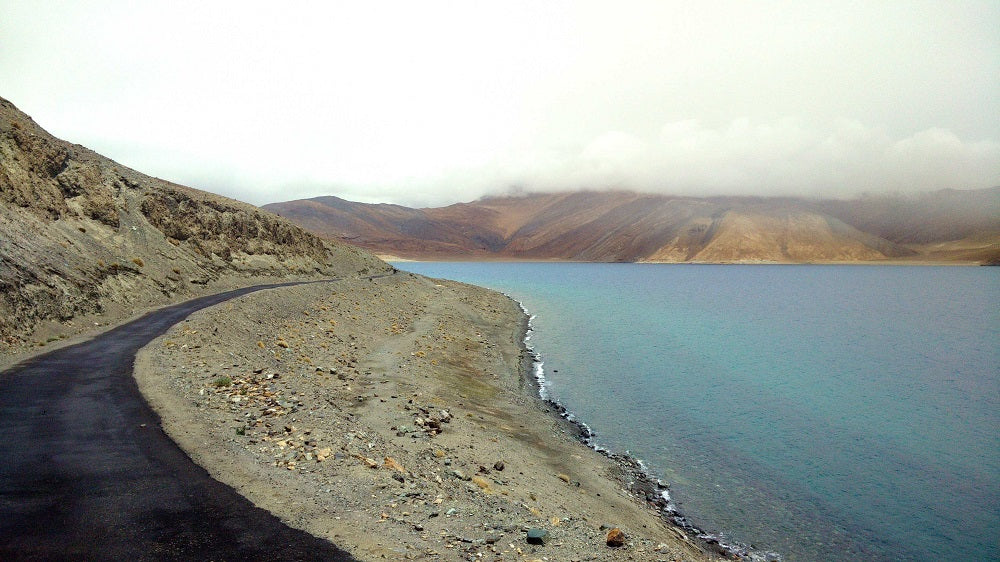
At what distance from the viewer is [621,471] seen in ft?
54.1

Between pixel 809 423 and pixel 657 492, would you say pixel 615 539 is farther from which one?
pixel 809 423

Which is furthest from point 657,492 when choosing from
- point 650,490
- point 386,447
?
point 386,447

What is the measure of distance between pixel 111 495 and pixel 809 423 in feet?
83.6

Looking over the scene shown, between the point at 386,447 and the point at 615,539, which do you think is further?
the point at 386,447

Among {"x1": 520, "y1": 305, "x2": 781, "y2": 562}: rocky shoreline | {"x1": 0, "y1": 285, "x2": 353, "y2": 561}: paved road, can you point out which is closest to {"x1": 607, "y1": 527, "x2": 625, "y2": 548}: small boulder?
{"x1": 520, "y1": 305, "x2": 781, "y2": 562}: rocky shoreline

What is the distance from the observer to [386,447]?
12.1m

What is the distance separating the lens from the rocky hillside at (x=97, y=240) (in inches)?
809

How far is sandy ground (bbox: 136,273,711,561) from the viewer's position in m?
8.67

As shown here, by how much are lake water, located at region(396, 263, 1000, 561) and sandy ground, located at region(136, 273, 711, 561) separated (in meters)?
3.17

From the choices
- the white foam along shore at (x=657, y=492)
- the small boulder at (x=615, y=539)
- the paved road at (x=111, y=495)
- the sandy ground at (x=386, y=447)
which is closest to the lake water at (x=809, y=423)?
the white foam along shore at (x=657, y=492)

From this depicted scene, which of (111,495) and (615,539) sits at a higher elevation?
(111,495)

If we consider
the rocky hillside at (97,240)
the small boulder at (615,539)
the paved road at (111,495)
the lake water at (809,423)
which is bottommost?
the lake water at (809,423)

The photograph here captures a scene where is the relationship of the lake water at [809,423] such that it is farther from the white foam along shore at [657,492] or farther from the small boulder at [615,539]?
the small boulder at [615,539]

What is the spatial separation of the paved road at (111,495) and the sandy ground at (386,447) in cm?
48
